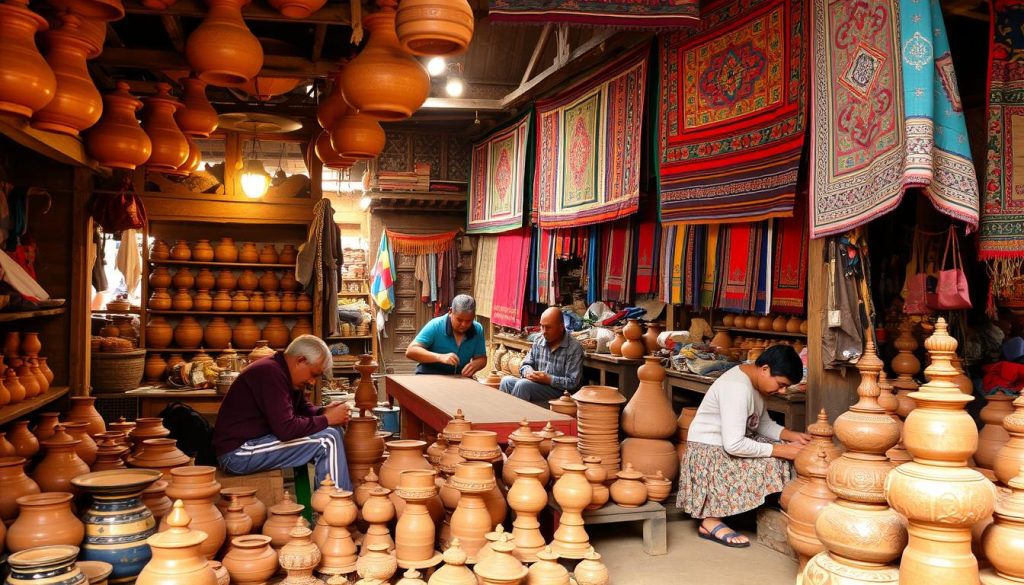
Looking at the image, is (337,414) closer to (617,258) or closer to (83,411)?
(83,411)

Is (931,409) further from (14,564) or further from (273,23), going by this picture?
(273,23)

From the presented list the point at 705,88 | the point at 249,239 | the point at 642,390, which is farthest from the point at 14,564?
the point at 249,239

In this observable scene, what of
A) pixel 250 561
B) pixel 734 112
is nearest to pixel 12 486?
pixel 250 561

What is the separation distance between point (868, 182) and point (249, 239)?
5.83 meters

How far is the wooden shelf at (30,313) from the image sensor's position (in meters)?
4.00

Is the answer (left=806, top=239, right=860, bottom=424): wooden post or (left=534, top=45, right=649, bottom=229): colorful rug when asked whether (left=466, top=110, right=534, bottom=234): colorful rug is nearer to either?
(left=534, top=45, right=649, bottom=229): colorful rug

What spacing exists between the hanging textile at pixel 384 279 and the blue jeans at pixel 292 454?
21.5 feet

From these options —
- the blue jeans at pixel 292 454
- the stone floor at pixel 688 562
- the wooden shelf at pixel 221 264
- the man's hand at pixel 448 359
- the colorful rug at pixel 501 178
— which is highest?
the colorful rug at pixel 501 178

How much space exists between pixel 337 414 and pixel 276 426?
1.08 feet

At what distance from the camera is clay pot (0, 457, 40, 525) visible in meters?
2.70

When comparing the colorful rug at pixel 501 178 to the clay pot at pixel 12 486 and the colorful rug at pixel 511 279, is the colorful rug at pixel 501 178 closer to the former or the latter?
the colorful rug at pixel 511 279

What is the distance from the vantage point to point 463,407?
4359mm

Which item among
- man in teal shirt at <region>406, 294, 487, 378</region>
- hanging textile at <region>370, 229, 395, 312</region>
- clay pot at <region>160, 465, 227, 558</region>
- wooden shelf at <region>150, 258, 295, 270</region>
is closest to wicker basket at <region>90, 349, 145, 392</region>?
wooden shelf at <region>150, 258, 295, 270</region>

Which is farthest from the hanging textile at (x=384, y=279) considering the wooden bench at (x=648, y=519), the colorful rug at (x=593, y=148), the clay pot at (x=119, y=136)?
the clay pot at (x=119, y=136)
